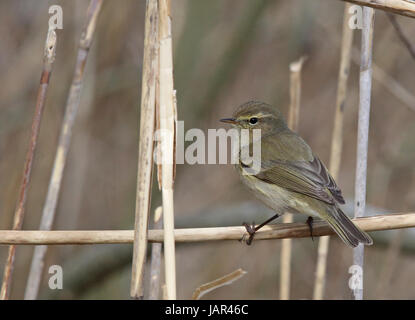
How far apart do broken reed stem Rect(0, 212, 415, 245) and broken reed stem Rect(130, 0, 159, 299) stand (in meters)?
0.28

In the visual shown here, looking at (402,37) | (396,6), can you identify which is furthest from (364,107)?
(396,6)

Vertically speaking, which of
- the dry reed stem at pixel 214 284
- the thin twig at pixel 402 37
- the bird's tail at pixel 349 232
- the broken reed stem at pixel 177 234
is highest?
the thin twig at pixel 402 37

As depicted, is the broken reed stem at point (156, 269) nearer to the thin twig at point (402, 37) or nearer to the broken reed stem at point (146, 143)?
the broken reed stem at point (146, 143)

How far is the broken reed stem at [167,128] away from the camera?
2.05 meters

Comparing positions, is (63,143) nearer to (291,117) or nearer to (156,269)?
(156,269)

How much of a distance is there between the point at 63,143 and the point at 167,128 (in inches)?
41.4

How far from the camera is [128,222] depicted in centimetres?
446

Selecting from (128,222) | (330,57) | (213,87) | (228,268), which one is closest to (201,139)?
(213,87)

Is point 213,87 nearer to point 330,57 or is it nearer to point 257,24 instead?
point 257,24

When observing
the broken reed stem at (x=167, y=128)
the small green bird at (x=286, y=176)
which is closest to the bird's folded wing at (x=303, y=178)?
the small green bird at (x=286, y=176)

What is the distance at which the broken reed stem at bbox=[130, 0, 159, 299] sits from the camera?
6.87ft

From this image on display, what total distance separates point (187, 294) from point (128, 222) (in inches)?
37.9

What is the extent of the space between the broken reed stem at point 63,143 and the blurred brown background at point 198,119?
96 cm

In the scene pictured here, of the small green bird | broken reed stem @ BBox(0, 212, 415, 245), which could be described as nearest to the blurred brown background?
the small green bird
